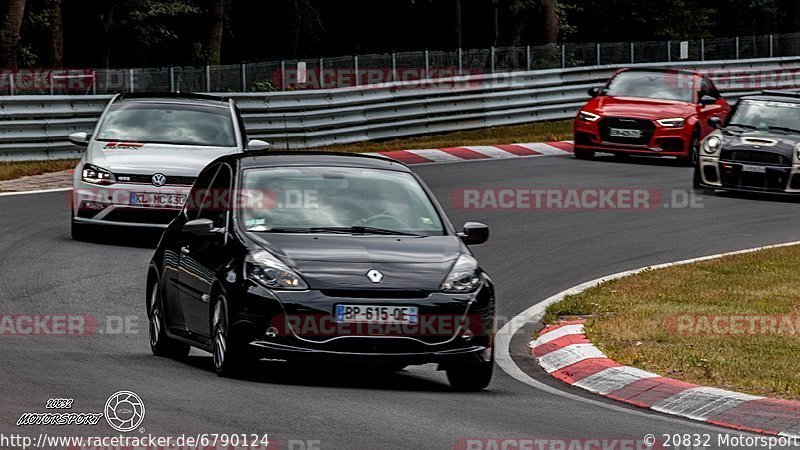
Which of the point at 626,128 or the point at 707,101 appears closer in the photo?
the point at 626,128

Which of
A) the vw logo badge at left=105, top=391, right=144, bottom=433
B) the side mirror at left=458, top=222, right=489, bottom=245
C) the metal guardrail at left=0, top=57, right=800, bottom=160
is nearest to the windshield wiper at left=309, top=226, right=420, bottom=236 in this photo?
the side mirror at left=458, top=222, right=489, bottom=245

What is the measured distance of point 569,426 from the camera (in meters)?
8.62

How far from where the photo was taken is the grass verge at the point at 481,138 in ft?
95.3

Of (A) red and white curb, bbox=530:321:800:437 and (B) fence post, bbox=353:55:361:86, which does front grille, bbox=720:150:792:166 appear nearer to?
(B) fence post, bbox=353:55:361:86

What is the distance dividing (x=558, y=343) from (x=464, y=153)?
16.0 meters

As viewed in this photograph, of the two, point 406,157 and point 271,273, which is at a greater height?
point 271,273

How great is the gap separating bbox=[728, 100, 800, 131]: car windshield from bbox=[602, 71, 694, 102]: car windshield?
3260mm

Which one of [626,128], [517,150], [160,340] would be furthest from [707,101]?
[160,340]

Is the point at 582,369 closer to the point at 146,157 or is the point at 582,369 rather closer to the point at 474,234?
the point at 474,234

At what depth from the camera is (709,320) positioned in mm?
Result: 13133

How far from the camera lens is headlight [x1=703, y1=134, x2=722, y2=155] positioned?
2411 cm

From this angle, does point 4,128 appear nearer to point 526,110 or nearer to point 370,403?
point 526,110

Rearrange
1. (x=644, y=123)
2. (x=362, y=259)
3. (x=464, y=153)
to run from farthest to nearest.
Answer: (x=464, y=153) → (x=644, y=123) → (x=362, y=259)

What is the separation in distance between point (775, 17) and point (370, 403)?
208 ft
